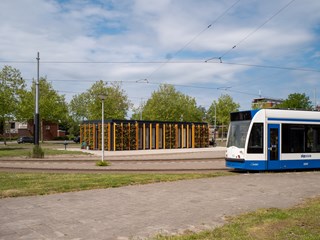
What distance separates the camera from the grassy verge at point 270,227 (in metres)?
5.77

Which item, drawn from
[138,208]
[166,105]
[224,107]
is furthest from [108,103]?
[138,208]

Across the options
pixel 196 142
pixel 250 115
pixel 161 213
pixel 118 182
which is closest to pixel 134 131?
pixel 196 142

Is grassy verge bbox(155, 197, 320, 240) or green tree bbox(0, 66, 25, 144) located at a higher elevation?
green tree bbox(0, 66, 25, 144)

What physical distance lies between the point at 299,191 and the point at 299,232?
223 inches

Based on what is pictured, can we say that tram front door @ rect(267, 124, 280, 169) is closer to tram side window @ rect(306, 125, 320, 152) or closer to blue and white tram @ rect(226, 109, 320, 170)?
blue and white tram @ rect(226, 109, 320, 170)

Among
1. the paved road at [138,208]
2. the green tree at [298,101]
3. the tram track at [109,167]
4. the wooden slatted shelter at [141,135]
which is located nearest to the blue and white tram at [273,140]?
the tram track at [109,167]

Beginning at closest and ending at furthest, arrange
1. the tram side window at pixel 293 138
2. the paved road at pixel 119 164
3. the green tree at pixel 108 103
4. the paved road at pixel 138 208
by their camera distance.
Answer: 1. the paved road at pixel 138 208
2. the tram side window at pixel 293 138
3. the paved road at pixel 119 164
4. the green tree at pixel 108 103

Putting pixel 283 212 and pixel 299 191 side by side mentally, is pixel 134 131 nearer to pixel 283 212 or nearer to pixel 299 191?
pixel 299 191

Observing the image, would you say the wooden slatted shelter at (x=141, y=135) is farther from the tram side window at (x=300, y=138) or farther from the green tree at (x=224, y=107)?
the green tree at (x=224, y=107)

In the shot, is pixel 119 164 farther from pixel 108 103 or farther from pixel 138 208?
pixel 108 103

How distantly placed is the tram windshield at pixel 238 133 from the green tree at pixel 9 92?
29.0 metres

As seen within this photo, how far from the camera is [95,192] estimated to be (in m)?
10.8

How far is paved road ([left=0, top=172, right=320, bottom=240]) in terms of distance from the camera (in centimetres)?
643

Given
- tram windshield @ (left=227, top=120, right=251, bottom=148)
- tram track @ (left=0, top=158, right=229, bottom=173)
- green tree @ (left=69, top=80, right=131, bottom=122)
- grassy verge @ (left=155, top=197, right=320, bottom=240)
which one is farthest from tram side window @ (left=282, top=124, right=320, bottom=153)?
green tree @ (left=69, top=80, right=131, bottom=122)
